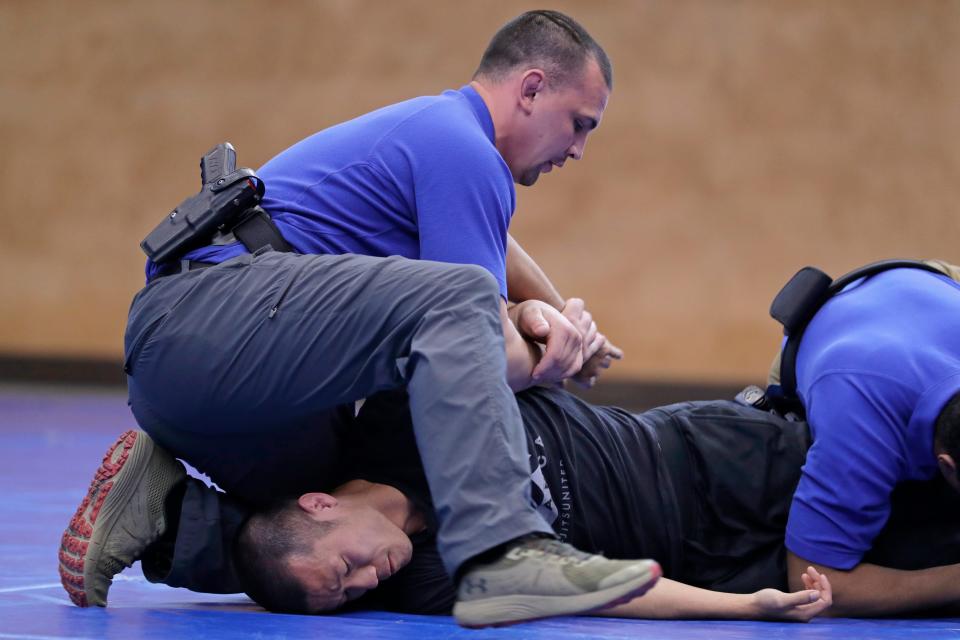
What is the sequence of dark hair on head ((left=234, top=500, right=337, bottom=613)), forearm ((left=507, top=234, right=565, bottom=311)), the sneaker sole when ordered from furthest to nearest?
1. forearm ((left=507, top=234, right=565, bottom=311))
2. dark hair on head ((left=234, top=500, right=337, bottom=613))
3. the sneaker sole

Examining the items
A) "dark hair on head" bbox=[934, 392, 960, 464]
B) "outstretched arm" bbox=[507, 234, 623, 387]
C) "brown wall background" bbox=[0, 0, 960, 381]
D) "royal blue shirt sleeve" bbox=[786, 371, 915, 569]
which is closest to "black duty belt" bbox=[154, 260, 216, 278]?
"outstretched arm" bbox=[507, 234, 623, 387]

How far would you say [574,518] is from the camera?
3.17 m

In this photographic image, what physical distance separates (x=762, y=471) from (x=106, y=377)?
9119mm

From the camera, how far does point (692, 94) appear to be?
10.4 meters

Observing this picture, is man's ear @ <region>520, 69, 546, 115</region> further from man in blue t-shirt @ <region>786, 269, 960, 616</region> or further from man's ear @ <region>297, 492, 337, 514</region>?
man's ear @ <region>297, 492, 337, 514</region>

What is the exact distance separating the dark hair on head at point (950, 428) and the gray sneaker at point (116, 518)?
5.74 feet

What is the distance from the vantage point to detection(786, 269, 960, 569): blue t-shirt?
2.85m

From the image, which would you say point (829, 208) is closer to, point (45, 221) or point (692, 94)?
point (692, 94)

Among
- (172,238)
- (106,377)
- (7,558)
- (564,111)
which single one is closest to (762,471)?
(564,111)

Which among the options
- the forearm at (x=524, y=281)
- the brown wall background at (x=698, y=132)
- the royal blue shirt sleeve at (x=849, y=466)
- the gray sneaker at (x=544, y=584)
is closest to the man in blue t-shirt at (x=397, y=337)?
the gray sneaker at (x=544, y=584)

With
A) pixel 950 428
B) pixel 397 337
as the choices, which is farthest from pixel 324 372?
pixel 950 428

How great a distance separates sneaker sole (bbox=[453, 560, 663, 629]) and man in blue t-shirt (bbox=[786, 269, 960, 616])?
89 centimetres

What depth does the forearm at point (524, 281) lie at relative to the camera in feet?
12.3

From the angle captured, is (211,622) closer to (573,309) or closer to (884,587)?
(573,309)
